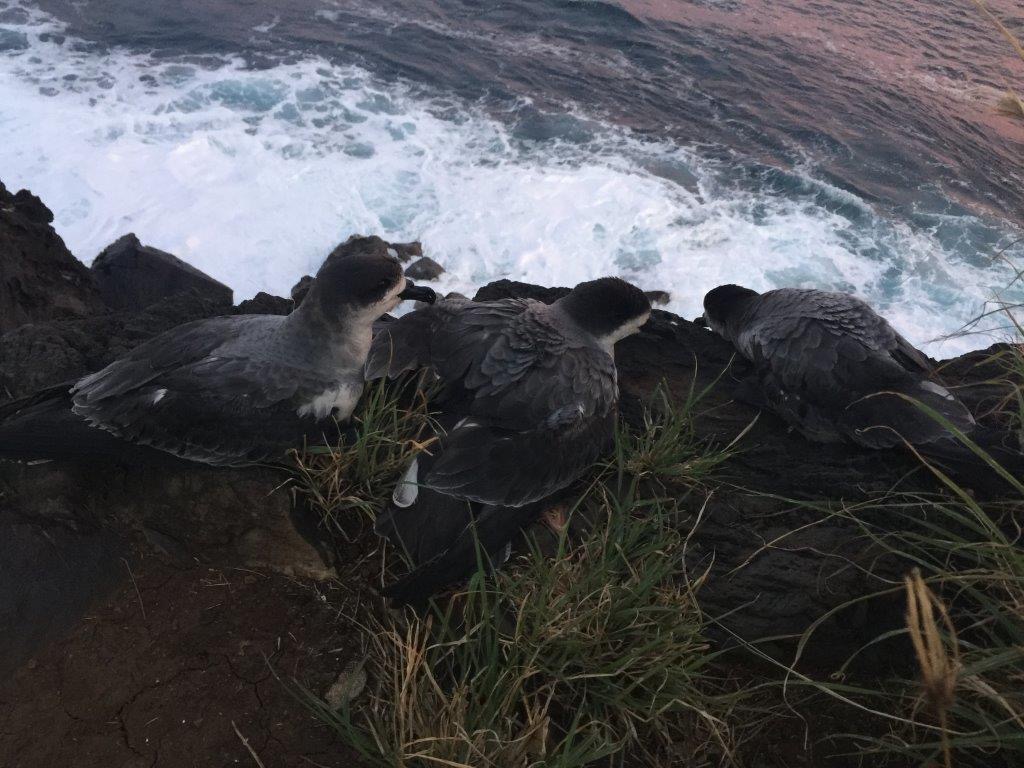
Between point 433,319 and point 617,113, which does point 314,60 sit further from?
point 433,319

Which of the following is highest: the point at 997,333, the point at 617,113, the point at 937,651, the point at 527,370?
the point at 937,651

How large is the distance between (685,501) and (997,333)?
750 centimetres

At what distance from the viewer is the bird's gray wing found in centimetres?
333

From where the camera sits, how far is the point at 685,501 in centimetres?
350

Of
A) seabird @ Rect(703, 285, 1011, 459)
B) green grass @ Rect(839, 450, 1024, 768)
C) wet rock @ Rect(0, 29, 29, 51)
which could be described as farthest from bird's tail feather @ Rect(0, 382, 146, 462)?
wet rock @ Rect(0, 29, 29, 51)

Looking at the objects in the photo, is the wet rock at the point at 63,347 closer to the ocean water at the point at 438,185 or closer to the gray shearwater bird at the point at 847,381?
the gray shearwater bird at the point at 847,381

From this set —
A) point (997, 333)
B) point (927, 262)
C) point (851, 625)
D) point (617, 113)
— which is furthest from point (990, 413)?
point (617, 113)

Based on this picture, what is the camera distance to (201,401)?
3400mm

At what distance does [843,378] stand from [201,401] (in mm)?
3258

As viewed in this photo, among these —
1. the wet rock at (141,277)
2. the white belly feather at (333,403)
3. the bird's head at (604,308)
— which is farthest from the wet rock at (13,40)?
the bird's head at (604,308)

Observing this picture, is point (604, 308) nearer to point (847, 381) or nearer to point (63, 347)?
point (847, 381)

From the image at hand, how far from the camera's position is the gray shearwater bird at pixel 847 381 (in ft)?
11.8

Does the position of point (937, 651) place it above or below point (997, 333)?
above

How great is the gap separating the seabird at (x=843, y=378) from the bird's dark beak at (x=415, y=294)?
1.91 m
